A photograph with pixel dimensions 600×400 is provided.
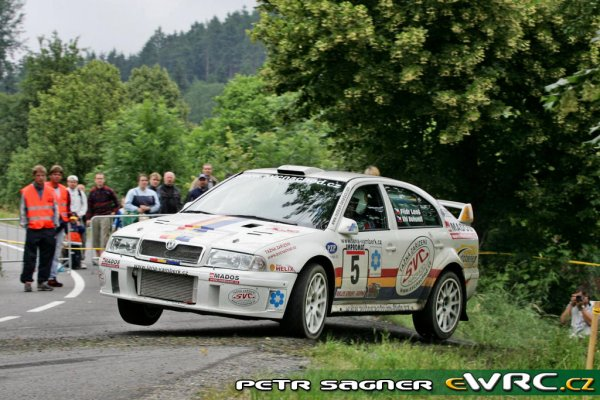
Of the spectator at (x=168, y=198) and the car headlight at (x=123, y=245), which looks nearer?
→ the car headlight at (x=123, y=245)

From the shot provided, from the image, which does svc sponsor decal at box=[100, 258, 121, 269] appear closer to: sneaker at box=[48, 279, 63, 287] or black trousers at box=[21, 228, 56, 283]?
black trousers at box=[21, 228, 56, 283]

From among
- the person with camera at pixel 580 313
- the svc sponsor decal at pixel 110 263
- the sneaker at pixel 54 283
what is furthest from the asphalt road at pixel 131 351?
the person with camera at pixel 580 313

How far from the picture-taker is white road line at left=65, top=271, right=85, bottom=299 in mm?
16469

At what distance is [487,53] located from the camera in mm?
23844

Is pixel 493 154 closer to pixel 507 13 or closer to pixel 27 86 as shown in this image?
pixel 507 13

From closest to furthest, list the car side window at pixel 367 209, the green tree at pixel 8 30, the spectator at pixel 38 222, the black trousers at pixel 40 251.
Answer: the car side window at pixel 367 209 < the spectator at pixel 38 222 < the black trousers at pixel 40 251 < the green tree at pixel 8 30

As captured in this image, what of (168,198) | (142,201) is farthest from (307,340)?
(142,201)

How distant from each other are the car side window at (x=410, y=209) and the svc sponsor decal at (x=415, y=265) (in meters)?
0.24

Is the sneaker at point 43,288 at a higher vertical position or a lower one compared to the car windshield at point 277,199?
lower

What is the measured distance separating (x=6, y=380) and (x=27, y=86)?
263 feet

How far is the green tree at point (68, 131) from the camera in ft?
216

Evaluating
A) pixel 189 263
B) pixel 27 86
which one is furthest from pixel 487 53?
pixel 27 86

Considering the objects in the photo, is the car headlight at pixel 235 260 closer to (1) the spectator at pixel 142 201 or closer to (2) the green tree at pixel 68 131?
(1) the spectator at pixel 142 201

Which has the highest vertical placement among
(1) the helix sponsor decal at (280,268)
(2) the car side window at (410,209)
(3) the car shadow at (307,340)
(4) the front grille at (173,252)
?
(2) the car side window at (410,209)
